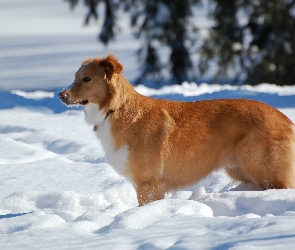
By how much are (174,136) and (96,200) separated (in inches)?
35.5

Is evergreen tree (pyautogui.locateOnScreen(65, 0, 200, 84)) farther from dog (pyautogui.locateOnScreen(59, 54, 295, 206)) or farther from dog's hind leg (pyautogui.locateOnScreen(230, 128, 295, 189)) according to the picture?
dog's hind leg (pyautogui.locateOnScreen(230, 128, 295, 189))

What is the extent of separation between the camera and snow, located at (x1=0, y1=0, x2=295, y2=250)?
367 cm

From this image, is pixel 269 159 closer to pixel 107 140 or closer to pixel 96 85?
pixel 107 140

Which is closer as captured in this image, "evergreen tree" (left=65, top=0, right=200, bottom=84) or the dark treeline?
the dark treeline

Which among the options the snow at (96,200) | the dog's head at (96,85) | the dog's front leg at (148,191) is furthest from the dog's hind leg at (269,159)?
the dog's head at (96,85)

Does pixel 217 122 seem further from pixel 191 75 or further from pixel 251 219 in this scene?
pixel 191 75

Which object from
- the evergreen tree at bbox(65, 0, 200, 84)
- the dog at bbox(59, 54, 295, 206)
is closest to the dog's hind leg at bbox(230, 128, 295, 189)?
the dog at bbox(59, 54, 295, 206)

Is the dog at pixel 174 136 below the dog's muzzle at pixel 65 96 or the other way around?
below

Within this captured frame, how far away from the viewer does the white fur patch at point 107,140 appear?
518 centimetres

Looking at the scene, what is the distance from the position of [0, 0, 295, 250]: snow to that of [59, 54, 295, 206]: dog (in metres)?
0.26

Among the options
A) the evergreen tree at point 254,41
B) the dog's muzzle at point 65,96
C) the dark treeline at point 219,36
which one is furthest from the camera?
the dark treeline at point 219,36

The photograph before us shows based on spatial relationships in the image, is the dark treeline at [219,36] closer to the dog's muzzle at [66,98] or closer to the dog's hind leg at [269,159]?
the dog's hind leg at [269,159]

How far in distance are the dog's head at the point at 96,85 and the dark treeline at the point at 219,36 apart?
10.5m

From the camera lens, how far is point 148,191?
5.19m
